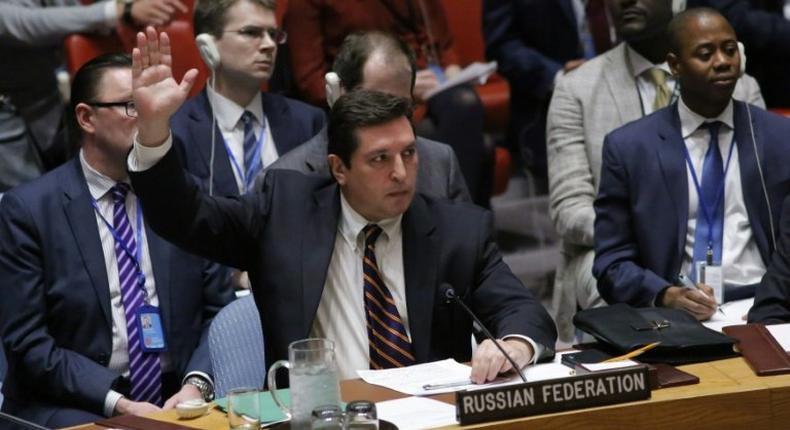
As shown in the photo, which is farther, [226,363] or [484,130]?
[484,130]

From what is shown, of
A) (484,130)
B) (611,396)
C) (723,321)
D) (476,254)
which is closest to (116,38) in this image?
(484,130)

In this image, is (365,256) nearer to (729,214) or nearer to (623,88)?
(729,214)

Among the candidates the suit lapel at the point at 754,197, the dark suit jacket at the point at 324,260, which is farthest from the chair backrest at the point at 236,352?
the suit lapel at the point at 754,197

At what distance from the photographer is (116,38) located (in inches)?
194

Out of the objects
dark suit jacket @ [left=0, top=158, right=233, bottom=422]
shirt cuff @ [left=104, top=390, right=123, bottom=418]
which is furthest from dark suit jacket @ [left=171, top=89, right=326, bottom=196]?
shirt cuff @ [left=104, top=390, right=123, bottom=418]

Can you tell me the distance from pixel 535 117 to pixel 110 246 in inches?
114

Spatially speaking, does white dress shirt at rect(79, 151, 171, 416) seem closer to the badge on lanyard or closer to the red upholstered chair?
the badge on lanyard

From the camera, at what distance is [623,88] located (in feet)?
14.8

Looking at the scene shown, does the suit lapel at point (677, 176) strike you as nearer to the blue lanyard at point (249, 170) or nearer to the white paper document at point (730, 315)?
the white paper document at point (730, 315)

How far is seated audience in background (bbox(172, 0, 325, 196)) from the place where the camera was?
4402 millimetres

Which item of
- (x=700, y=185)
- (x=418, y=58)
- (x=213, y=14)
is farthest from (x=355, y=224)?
(x=418, y=58)

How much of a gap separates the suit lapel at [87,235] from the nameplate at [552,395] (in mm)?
1348

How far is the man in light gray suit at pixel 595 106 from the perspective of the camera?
4449 millimetres

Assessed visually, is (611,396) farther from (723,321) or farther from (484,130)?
(484,130)
